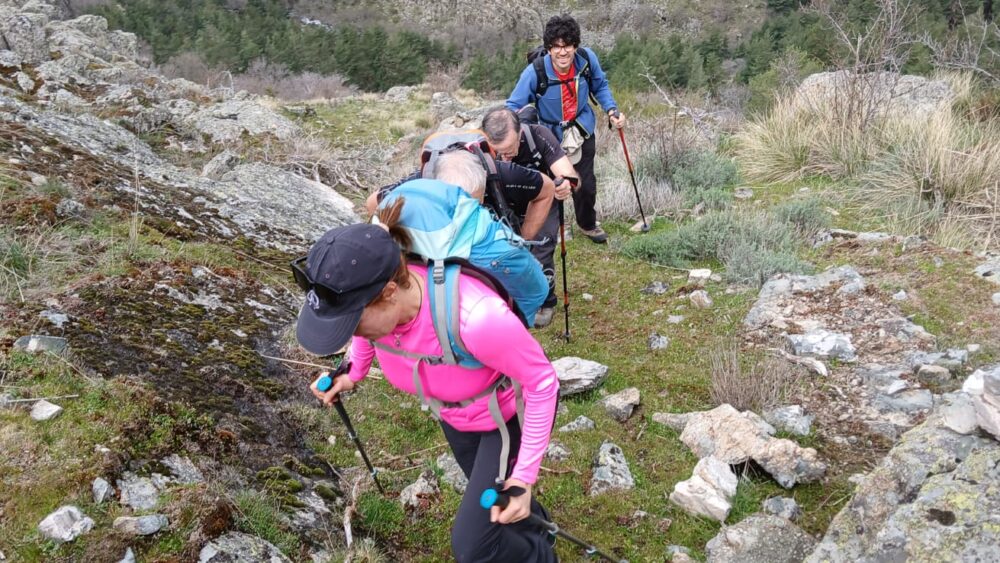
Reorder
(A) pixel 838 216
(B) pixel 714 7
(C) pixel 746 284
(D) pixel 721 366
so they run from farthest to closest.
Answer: (B) pixel 714 7 → (A) pixel 838 216 → (C) pixel 746 284 → (D) pixel 721 366

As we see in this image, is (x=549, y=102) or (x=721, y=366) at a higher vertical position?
(x=549, y=102)

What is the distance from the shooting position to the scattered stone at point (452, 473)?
3498mm

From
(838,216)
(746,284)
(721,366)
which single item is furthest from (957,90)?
(721,366)

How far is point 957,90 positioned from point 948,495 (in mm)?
9961

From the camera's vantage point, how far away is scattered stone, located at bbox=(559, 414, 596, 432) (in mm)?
3969

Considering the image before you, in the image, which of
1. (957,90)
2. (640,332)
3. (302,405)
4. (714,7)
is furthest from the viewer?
(714,7)

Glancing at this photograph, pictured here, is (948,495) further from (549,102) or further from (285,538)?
(549,102)

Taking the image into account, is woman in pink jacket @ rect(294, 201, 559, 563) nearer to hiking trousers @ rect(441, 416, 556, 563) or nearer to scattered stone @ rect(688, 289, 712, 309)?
hiking trousers @ rect(441, 416, 556, 563)

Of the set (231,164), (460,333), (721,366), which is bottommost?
(231,164)

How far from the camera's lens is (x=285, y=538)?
104 inches

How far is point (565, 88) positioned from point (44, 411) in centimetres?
457

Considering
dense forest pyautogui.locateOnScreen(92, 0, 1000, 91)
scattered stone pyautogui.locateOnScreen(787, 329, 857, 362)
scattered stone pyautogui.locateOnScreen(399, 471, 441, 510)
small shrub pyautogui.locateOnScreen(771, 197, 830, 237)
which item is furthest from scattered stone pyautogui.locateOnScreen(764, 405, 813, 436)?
dense forest pyautogui.locateOnScreen(92, 0, 1000, 91)

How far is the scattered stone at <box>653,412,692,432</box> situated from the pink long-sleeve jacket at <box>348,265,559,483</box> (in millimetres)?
1863

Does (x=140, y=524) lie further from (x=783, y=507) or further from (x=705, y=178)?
(x=705, y=178)
